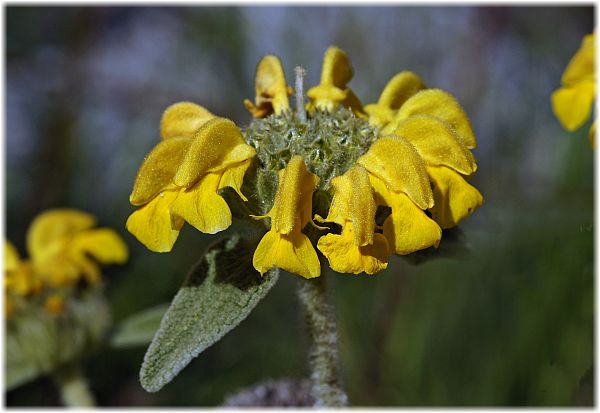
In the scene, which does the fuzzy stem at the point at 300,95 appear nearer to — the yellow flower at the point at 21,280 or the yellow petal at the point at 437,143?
the yellow petal at the point at 437,143

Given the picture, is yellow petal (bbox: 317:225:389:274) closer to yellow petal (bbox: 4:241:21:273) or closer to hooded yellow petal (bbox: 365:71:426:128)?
hooded yellow petal (bbox: 365:71:426:128)

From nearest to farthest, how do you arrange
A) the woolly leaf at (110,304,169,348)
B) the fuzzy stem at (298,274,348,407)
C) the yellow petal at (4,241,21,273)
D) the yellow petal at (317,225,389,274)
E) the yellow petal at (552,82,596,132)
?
the yellow petal at (317,225,389,274), the fuzzy stem at (298,274,348,407), the yellow petal at (552,82,596,132), the woolly leaf at (110,304,169,348), the yellow petal at (4,241,21,273)

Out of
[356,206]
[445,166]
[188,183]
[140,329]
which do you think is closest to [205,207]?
[188,183]

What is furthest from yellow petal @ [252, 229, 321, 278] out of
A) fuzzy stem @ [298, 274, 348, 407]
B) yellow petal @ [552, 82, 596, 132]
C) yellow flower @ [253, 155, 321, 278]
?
yellow petal @ [552, 82, 596, 132]

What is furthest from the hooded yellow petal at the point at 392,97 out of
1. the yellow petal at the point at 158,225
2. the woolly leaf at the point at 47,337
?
the woolly leaf at the point at 47,337

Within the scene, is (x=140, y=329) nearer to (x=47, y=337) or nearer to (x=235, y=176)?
(x=47, y=337)

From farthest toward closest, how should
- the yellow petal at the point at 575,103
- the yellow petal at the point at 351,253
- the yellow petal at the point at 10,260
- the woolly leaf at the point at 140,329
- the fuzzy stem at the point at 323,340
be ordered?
the yellow petal at the point at 10,260, the woolly leaf at the point at 140,329, the yellow petal at the point at 575,103, the fuzzy stem at the point at 323,340, the yellow petal at the point at 351,253
